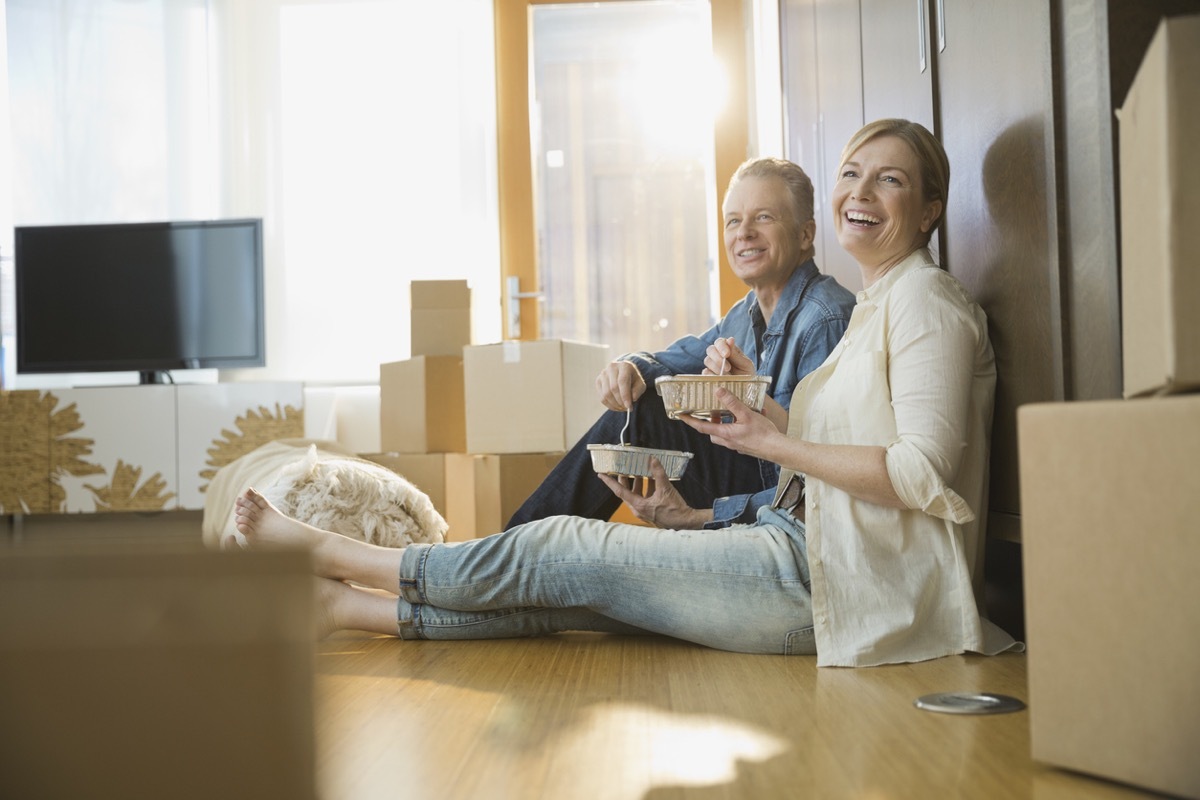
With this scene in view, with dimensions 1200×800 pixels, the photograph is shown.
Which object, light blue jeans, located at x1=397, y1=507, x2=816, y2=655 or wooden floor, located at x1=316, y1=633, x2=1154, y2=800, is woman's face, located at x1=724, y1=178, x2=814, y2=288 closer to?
light blue jeans, located at x1=397, y1=507, x2=816, y2=655

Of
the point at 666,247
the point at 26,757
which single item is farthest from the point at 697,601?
the point at 666,247

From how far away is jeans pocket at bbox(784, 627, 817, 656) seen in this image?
69.2 inches

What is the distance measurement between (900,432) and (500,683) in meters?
0.68

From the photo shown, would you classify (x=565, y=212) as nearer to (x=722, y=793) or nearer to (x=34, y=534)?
(x=34, y=534)

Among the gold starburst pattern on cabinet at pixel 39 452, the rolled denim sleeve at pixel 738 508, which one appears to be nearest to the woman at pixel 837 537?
the rolled denim sleeve at pixel 738 508

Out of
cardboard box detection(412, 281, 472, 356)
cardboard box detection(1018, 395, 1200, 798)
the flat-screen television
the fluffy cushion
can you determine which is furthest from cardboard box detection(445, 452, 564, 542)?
cardboard box detection(1018, 395, 1200, 798)

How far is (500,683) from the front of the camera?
1635 millimetres

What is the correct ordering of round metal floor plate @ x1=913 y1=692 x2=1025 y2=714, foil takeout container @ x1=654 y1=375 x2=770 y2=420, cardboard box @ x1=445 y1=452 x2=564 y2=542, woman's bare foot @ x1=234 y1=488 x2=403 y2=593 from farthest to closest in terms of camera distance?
cardboard box @ x1=445 y1=452 x2=564 y2=542
woman's bare foot @ x1=234 y1=488 x2=403 y2=593
foil takeout container @ x1=654 y1=375 x2=770 y2=420
round metal floor plate @ x1=913 y1=692 x2=1025 y2=714

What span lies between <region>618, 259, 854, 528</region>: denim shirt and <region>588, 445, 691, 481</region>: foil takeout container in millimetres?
100

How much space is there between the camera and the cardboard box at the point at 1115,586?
988mm

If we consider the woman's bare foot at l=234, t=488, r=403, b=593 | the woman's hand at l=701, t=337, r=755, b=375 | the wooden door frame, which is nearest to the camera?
the woman's hand at l=701, t=337, r=755, b=375

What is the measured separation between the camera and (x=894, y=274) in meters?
1.77

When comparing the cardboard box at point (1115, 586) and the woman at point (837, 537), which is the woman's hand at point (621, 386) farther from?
the cardboard box at point (1115, 586)

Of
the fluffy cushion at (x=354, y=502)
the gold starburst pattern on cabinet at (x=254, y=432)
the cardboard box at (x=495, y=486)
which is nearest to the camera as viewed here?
the fluffy cushion at (x=354, y=502)
